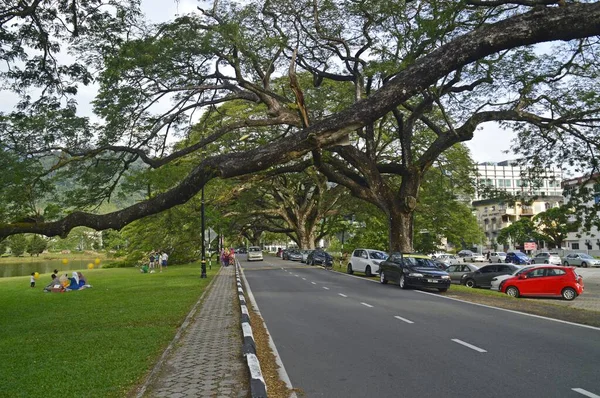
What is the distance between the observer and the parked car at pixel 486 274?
2562 centimetres

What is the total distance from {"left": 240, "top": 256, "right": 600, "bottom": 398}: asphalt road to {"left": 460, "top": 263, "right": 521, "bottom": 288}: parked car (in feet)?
38.9

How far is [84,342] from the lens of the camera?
9.88 m

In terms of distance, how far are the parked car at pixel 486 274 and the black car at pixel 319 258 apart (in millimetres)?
17001

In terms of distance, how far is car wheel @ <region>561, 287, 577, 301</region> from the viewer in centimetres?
2000

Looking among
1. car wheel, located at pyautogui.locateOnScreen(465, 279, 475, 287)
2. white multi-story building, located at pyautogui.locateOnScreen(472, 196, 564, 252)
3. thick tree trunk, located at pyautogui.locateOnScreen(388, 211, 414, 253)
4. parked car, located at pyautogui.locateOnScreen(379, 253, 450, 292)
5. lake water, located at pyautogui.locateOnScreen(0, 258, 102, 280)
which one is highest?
white multi-story building, located at pyautogui.locateOnScreen(472, 196, 564, 252)

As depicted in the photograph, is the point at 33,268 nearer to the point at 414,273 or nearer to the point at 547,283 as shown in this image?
the point at 414,273

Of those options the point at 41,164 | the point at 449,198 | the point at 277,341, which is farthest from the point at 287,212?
the point at 277,341

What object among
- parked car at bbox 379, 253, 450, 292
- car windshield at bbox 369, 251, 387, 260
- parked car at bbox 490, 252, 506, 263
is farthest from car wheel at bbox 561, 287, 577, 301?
parked car at bbox 490, 252, 506, 263

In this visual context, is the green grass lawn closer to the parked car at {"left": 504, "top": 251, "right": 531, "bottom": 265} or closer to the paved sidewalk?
the paved sidewalk

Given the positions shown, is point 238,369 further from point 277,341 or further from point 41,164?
point 41,164

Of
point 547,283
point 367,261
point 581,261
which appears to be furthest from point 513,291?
point 581,261

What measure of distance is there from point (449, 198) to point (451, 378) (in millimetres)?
30808

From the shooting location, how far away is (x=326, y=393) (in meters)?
6.29

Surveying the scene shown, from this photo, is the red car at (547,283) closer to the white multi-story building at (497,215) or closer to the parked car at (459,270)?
the parked car at (459,270)
